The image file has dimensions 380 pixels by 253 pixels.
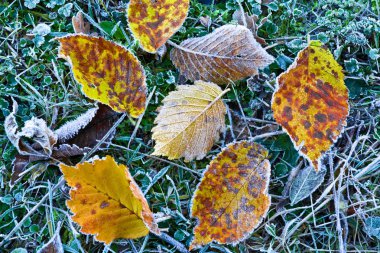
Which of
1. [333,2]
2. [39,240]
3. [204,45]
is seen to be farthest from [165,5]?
[39,240]

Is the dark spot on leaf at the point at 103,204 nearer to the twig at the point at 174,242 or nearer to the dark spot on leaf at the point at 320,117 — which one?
the twig at the point at 174,242

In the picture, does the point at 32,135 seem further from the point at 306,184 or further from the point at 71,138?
the point at 306,184

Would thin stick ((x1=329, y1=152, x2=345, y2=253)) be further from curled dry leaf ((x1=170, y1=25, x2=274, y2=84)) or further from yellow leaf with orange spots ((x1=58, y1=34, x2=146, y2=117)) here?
yellow leaf with orange spots ((x1=58, y1=34, x2=146, y2=117))

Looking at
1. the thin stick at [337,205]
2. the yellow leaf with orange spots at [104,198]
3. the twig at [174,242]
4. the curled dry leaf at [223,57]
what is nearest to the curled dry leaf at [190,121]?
the curled dry leaf at [223,57]

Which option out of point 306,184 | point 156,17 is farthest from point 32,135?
point 306,184

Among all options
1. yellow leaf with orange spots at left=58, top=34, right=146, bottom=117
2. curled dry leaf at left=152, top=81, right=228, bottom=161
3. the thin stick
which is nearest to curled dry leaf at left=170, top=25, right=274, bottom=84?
curled dry leaf at left=152, top=81, right=228, bottom=161
